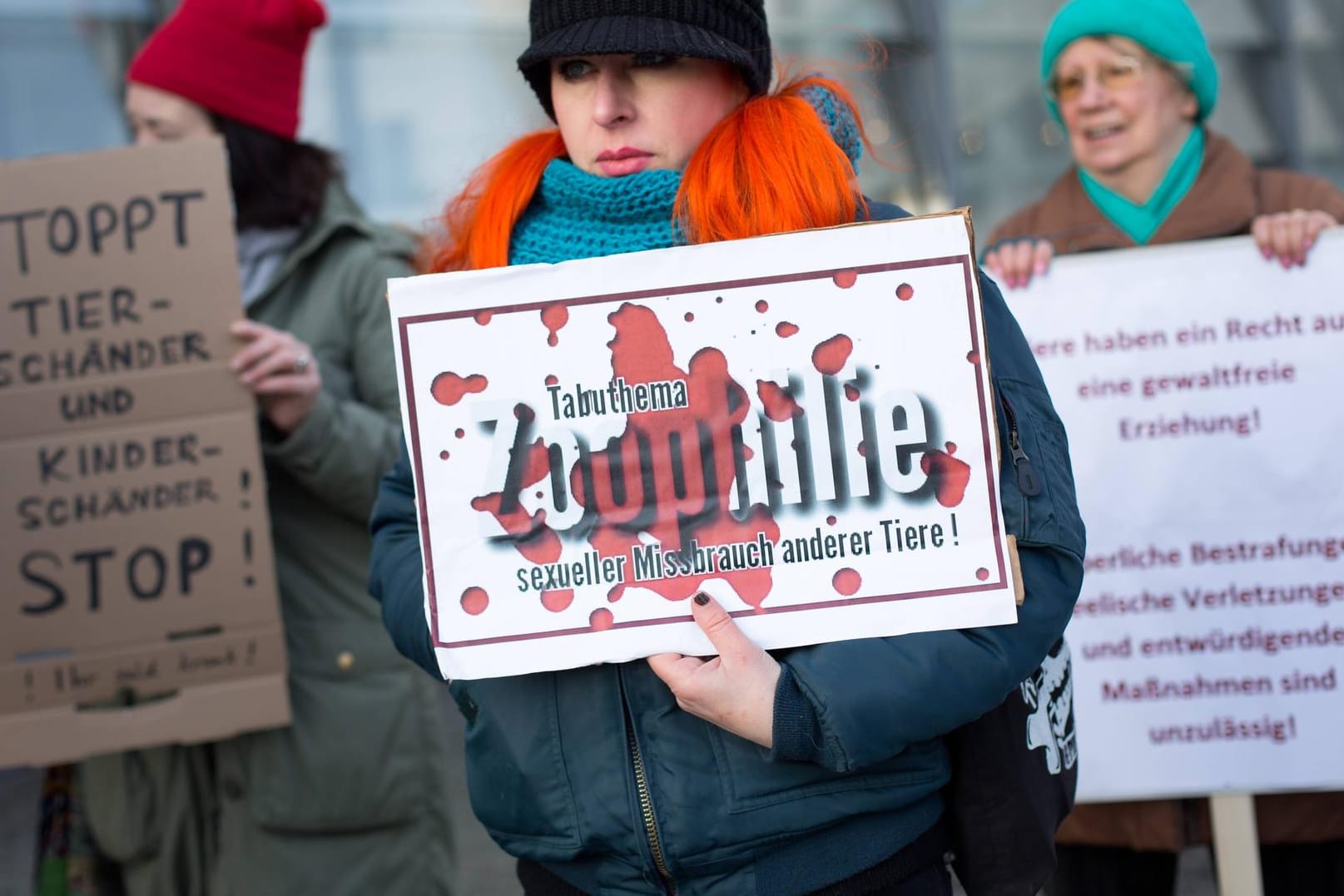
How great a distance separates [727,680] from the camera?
56.9 inches

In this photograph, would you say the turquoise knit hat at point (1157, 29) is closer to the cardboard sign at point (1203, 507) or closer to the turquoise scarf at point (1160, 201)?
the turquoise scarf at point (1160, 201)

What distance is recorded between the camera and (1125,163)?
2.70 m

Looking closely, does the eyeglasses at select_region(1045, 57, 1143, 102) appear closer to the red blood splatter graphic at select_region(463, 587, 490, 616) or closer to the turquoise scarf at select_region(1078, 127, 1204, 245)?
the turquoise scarf at select_region(1078, 127, 1204, 245)

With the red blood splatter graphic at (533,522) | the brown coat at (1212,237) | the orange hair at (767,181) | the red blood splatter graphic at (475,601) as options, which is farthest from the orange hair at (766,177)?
the brown coat at (1212,237)

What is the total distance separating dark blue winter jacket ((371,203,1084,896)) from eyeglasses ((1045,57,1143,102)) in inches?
50.4

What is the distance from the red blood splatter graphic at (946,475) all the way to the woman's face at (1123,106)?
1.41m

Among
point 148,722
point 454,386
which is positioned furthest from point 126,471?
point 454,386

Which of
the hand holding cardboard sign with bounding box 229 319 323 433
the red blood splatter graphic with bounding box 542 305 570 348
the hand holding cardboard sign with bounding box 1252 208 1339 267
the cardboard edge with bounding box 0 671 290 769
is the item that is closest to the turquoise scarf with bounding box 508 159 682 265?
the red blood splatter graphic with bounding box 542 305 570 348

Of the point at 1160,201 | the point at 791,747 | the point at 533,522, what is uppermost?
the point at 1160,201

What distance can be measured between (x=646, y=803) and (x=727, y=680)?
6.5 inches

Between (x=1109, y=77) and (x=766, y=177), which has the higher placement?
(x=1109, y=77)

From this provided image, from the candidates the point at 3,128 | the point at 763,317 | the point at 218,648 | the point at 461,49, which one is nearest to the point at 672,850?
the point at 763,317

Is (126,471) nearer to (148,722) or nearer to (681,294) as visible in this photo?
(148,722)

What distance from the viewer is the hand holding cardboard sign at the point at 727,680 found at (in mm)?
1438
